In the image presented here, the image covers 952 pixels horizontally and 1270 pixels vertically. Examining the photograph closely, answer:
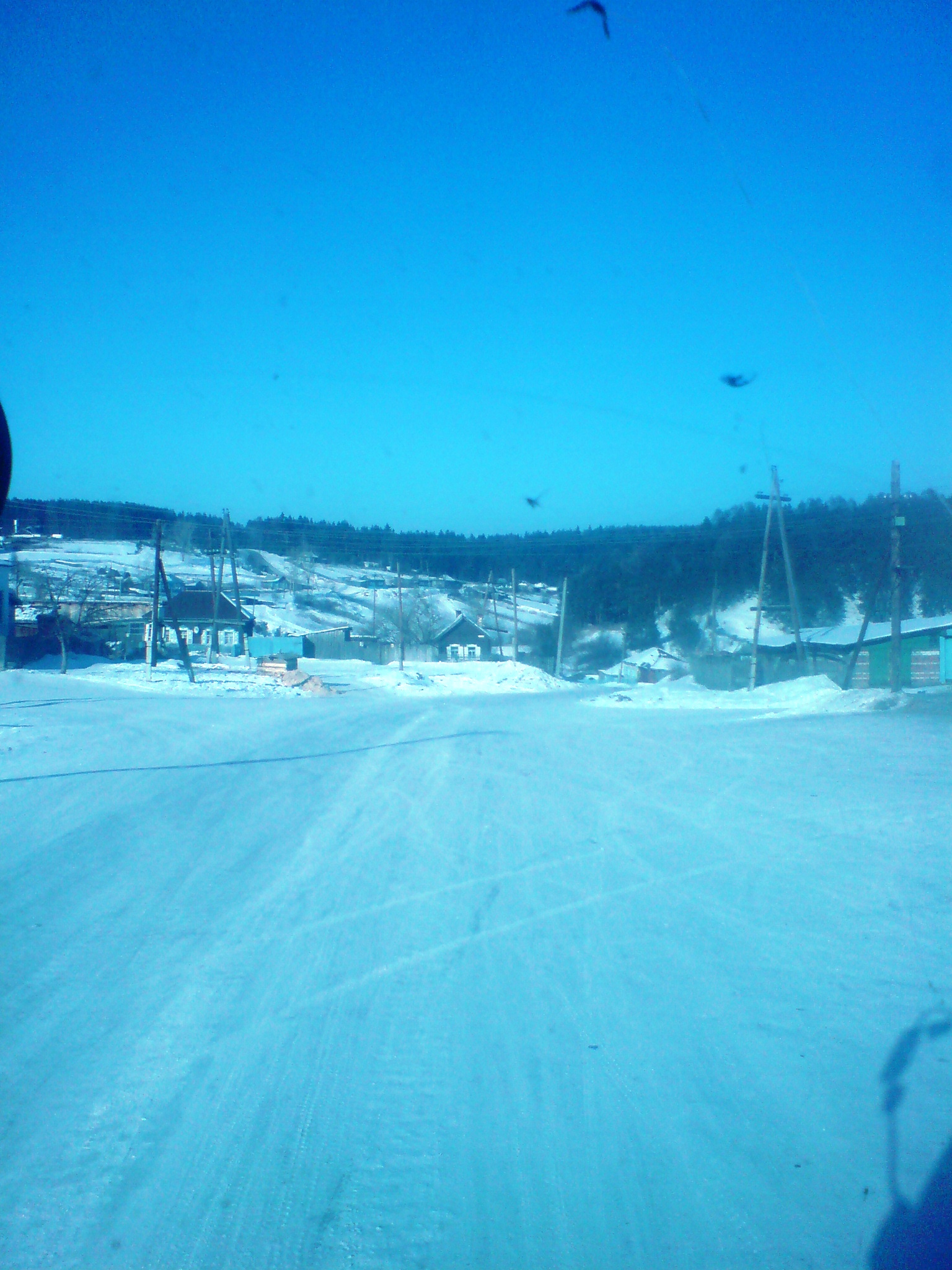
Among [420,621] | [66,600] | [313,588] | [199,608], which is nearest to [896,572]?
[66,600]

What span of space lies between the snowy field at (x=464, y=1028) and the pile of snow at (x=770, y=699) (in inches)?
568

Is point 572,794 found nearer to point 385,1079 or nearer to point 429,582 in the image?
point 385,1079

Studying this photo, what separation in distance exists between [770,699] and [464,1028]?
83.7ft

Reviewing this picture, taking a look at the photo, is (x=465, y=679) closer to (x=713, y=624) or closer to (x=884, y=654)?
(x=713, y=624)

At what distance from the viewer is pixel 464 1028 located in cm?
454

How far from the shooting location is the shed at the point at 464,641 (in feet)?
226

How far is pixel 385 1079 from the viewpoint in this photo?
13.3ft


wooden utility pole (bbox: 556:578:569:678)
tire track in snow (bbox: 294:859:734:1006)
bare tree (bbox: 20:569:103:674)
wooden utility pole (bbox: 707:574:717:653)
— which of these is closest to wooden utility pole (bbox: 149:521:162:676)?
bare tree (bbox: 20:569:103:674)

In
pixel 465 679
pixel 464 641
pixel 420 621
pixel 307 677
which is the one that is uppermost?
pixel 420 621

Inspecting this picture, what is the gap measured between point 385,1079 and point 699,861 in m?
4.47

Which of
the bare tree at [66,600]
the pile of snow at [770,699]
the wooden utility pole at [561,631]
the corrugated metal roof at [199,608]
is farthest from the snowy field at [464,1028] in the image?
the corrugated metal roof at [199,608]

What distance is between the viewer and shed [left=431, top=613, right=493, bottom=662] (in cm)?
6875

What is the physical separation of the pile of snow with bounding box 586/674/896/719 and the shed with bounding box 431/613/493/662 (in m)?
33.5

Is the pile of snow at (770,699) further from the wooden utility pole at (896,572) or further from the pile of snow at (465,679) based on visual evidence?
the pile of snow at (465,679)
